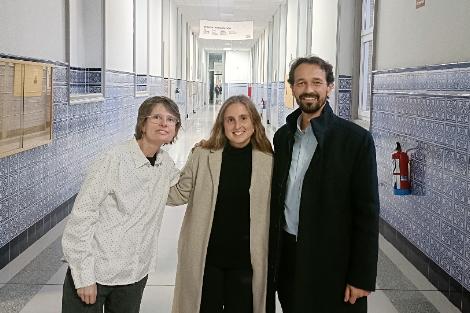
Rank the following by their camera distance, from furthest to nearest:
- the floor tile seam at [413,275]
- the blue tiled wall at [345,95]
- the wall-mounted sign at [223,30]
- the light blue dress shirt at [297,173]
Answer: the wall-mounted sign at [223,30]
the blue tiled wall at [345,95]
the floor tile seam at [413,275]
the light blue dress shirt at [297,173]

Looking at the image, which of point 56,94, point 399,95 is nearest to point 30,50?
point 56,94

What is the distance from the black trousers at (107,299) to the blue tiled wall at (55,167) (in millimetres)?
2287

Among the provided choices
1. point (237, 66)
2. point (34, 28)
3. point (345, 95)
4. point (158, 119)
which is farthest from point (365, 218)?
point (237, 66)

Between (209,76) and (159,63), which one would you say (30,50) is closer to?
(159,63)

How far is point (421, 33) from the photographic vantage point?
4.42 metres

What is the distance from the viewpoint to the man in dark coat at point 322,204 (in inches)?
80.0

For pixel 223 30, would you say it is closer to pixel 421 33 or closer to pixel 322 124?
pixel 421 33

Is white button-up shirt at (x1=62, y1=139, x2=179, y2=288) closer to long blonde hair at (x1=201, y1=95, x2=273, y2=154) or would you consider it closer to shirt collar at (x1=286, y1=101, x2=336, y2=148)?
long blonde hair at (x1=201, y1=95, x2=273, y2=154)

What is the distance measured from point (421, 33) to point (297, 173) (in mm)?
2765

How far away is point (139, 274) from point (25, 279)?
2135 mm

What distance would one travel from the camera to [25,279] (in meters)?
3.85

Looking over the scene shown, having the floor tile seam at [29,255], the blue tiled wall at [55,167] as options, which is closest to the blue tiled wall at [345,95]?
the blue tiled wall at [55,167]

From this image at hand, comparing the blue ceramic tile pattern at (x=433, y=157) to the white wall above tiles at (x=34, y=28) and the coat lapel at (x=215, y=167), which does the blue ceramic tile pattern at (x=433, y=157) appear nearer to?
the coat lapel at (x=215, y=167)

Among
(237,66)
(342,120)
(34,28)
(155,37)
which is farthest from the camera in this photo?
(237,66)
